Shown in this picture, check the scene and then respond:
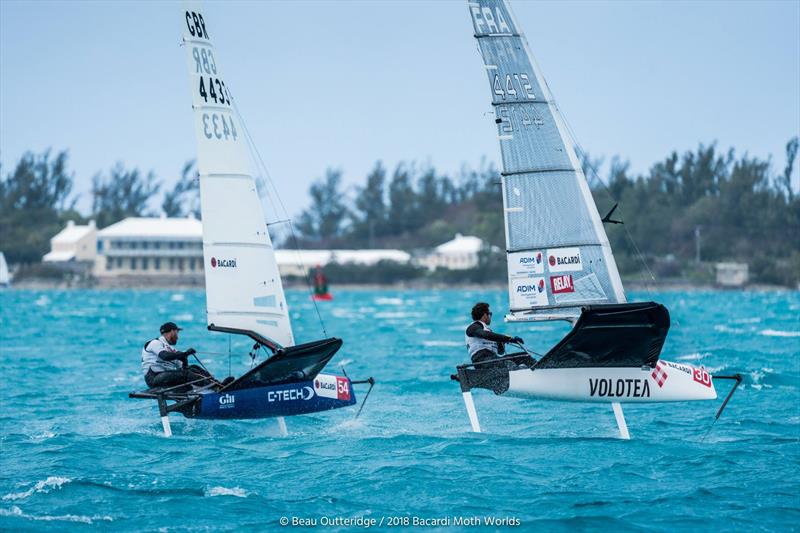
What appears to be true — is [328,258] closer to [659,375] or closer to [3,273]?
[3,273]

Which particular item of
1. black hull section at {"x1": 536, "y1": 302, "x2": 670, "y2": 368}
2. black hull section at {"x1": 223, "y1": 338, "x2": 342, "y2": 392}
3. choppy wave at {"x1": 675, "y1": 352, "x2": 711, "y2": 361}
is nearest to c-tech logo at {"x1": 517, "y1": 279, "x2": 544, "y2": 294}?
black hull section at {"x1": 536, "y1": 302, "x2": 670, "y2": 368}

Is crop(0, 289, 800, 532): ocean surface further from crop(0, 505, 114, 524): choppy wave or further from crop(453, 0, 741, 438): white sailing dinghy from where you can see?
crop(453, 0, 741, 438): white sailing dinghy

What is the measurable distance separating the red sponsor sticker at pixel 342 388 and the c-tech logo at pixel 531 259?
8.53ft

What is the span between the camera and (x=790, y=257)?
11644 cm

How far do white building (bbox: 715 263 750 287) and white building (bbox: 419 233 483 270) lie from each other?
2509 centimetres

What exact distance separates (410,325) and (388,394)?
2652 cm

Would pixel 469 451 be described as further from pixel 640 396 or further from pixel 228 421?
pixel 228 421

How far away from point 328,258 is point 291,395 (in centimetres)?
11212

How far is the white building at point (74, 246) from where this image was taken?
386ft

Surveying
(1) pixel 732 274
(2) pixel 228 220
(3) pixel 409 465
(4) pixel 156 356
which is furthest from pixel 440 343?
(1) pixel 732 274

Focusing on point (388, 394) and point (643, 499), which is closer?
point (643, 499)

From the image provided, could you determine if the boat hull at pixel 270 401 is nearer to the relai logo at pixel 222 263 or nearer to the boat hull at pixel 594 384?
the relai logo at pixel 222 263

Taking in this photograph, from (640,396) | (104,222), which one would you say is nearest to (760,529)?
(640,396)

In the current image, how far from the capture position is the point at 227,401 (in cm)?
1344
